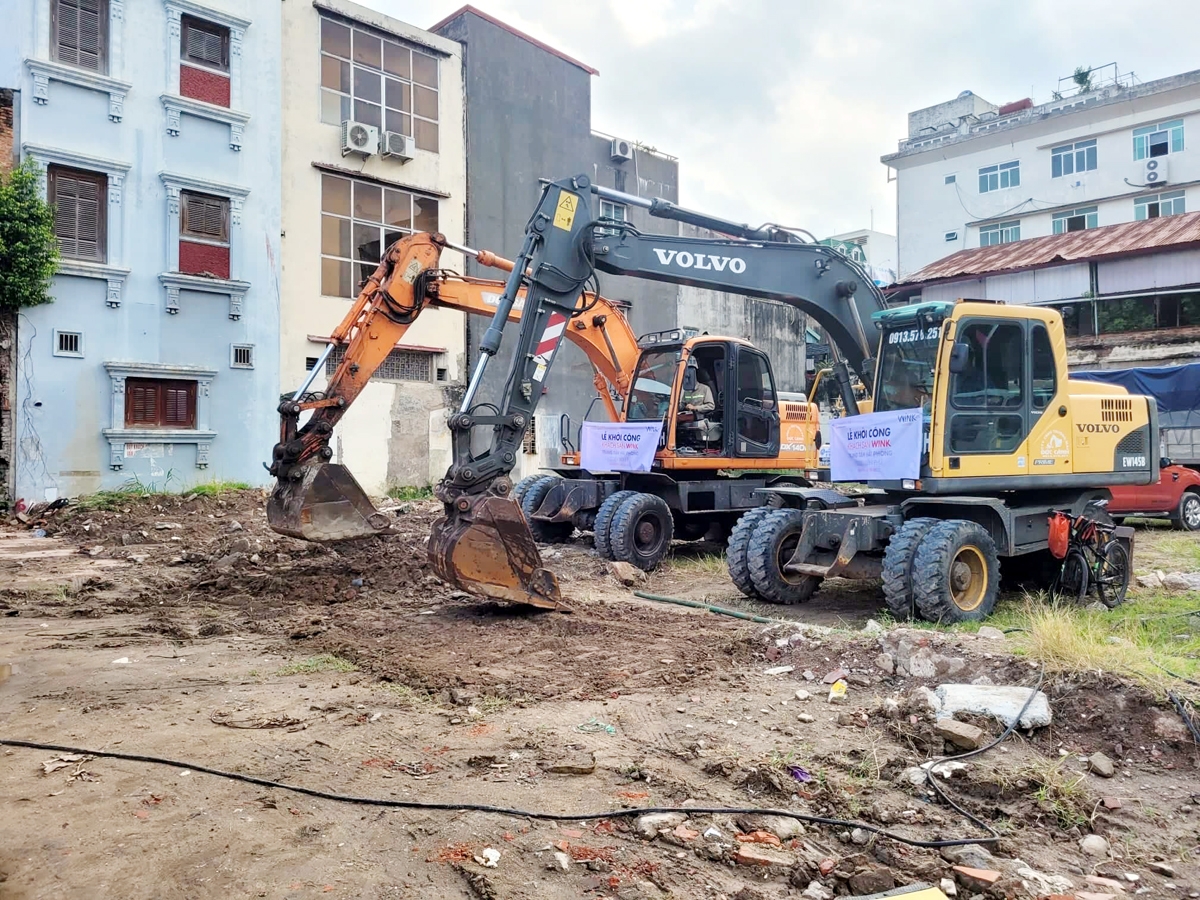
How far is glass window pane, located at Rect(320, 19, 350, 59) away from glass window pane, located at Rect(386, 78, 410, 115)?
46.2 inches

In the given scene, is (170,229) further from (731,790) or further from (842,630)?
(731,790)

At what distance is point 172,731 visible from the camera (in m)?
4.80

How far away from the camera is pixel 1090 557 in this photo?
28.2 feet

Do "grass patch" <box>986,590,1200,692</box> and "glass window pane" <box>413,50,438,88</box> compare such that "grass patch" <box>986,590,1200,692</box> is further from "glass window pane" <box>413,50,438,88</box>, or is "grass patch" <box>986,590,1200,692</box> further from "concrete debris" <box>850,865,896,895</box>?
"glass window pane" <box>413,50,438,88</box>

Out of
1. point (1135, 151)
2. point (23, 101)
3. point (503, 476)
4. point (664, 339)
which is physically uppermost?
point (1135, 151)

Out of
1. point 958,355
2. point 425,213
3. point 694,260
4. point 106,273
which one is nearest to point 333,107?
point 425,213

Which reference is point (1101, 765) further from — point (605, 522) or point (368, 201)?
point (368, 201)

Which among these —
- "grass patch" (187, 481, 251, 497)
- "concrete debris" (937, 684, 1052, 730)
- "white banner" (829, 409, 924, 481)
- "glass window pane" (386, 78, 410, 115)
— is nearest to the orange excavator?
"white banner" (829, 409, 924, 481)

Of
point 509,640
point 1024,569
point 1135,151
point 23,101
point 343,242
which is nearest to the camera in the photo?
point 509,640

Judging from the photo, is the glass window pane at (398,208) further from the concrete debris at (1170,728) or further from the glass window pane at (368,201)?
the concrete debris at (1170,728)

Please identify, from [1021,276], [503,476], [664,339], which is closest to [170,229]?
[664,339]

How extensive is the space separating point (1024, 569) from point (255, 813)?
26.5 feet

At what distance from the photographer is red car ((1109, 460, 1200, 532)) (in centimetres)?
1476

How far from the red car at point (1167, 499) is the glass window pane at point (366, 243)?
1550 cm
